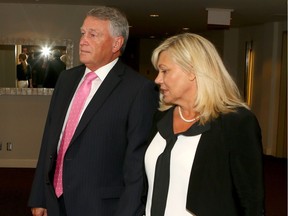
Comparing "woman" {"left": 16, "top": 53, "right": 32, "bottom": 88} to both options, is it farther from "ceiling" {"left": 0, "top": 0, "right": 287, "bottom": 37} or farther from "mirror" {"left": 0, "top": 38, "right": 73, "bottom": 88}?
"ceiling" {"left": 0, "top": 0, "right": 287, "bottom": 37}

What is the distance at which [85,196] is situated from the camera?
2.17 meters

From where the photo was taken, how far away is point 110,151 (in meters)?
2.16

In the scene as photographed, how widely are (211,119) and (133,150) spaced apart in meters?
0.44

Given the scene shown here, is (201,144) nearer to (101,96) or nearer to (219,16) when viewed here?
(101,96)

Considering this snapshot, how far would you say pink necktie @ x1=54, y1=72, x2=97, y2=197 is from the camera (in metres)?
2.23

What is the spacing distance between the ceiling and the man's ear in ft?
17.2

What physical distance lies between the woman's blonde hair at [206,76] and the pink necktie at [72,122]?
570 millimetres

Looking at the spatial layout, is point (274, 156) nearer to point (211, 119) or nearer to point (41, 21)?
point (41, 21)

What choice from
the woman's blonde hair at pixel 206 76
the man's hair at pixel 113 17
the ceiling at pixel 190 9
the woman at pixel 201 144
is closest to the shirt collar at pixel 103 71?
the man's hair at pixel 113 17

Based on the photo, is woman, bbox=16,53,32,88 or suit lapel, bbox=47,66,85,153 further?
woman, bbox=16,53,32,88

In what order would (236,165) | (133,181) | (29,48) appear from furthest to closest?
(29,48), (133,181), (236,165)

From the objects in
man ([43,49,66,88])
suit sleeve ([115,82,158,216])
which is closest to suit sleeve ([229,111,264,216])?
suit sleeve ([115,82,158,216])

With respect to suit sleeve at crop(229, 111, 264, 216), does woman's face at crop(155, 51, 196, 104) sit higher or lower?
higher

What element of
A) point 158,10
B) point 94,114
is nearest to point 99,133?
point 94,114
